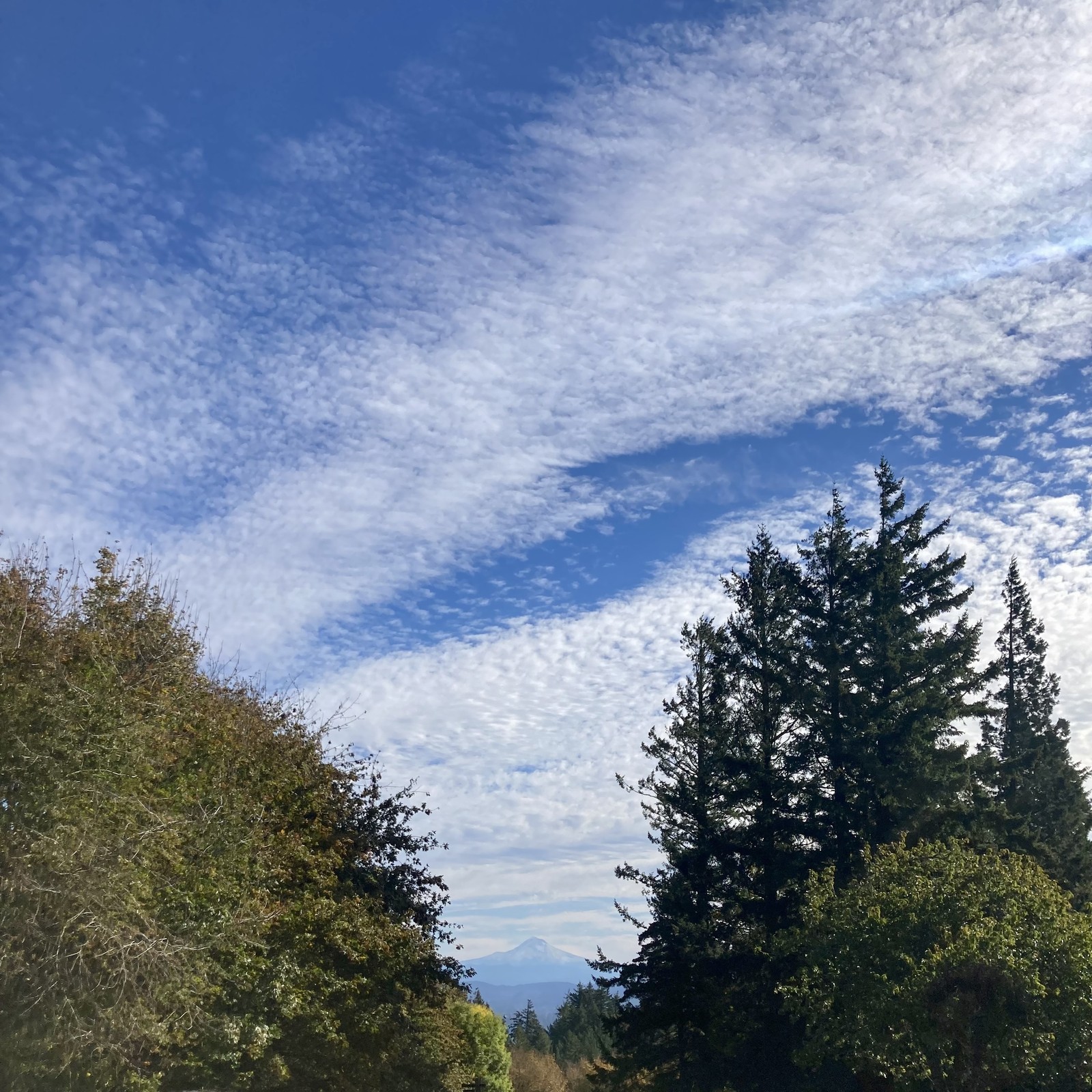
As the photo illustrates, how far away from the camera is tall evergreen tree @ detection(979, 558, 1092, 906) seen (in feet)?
146

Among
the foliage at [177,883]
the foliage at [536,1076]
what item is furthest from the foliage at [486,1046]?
the foliage at [177,883]

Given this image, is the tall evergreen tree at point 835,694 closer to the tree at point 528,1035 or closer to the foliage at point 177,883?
the foliage at point 177,883

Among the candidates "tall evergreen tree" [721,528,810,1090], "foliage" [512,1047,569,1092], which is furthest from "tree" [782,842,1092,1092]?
"foliage" [512,1047,569,1092]

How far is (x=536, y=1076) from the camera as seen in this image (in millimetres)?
81875

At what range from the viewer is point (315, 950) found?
75.4 ft

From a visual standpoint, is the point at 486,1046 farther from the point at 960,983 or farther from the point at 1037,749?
the point at 960,983

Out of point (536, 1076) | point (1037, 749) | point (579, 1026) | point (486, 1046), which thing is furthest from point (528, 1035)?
point (1037, 749)

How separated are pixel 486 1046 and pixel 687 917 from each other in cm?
3965

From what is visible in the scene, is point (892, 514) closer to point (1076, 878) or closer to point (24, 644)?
point (1076, 878)

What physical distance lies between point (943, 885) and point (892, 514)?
17.9 metres

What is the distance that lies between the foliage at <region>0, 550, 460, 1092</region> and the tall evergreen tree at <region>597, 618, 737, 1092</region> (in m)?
7.89

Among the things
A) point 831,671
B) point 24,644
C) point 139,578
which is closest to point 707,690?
point 831,671

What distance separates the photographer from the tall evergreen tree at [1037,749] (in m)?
44.6

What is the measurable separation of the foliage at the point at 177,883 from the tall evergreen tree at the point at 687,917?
789 cm
